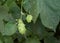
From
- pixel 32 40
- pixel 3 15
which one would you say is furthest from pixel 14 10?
pixel 32 40

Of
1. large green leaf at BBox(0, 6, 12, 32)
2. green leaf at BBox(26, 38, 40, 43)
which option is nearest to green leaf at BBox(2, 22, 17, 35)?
large green leaf at BBox(0, 6, 12, 32)

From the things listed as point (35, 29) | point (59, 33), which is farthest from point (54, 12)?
point (59, 33)

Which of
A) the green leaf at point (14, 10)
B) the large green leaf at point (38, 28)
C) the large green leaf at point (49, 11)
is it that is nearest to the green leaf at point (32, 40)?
the large green leaf at point (38, 28)

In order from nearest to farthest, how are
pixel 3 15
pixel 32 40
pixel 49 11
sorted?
1. pixel 49 11
2. pixel 3 15
3. pixel 32 40

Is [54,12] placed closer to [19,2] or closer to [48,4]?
[48,4]

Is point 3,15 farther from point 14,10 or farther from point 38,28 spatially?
point 38,28

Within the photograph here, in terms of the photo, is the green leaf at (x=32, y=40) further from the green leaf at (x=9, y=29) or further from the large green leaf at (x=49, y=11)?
the large green leaf at (x=49, y=11)
